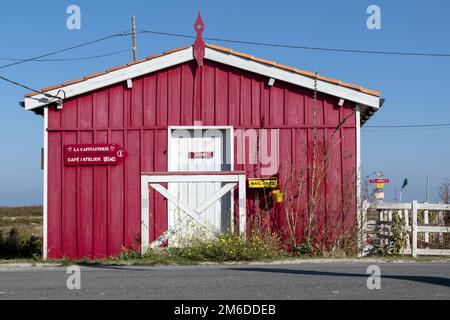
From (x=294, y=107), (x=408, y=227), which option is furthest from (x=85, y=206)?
(x=408, y=227)

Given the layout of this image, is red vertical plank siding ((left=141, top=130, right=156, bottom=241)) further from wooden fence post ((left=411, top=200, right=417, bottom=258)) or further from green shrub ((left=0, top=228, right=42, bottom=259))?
wooden fence post ((left=411, top=200, right=417, bottom=258))

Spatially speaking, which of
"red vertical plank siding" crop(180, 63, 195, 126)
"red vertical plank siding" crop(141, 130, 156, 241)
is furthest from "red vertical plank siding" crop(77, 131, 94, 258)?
"red vertical plank siding" crop(180, 63, 195, 126)

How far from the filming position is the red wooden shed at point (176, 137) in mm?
14469

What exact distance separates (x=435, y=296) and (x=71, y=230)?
29.9ft

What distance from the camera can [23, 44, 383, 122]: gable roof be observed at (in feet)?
47.3

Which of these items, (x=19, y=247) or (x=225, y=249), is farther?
(x=19, y=247)

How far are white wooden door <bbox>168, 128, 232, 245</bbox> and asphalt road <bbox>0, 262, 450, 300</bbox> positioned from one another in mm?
4096

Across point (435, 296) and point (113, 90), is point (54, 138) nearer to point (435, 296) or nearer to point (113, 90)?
point (113, 90)

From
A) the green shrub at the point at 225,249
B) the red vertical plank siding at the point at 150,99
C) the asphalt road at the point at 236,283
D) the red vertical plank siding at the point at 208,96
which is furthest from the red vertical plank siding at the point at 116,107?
the asphalt road at the point at 236,283

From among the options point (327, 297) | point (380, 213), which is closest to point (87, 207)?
point (380, 213)

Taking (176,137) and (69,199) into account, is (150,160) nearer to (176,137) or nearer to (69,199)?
(176,137)

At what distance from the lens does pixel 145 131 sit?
14.6 m

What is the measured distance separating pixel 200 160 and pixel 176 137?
2.18ft

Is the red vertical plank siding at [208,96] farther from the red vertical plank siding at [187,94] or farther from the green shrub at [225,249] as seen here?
the green shrub at [225,249]
